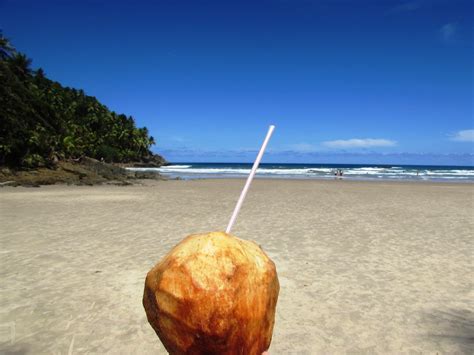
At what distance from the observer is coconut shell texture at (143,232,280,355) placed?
137 cm

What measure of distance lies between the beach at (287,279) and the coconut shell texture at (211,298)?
2947mm

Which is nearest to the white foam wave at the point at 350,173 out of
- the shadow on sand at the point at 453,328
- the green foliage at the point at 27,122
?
the green foliage at the point at 27,122

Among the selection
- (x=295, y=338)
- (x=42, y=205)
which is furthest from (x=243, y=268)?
(x=42, y=205)

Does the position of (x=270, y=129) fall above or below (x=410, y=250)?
above

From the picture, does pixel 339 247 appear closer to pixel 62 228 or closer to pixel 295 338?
pixel 295 338

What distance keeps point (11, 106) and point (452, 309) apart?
29052 mm

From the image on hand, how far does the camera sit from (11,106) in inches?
1035

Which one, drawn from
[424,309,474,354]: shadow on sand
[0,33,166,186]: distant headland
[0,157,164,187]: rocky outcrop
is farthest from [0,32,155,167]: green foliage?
[424,309,474,354]: shadow on sand

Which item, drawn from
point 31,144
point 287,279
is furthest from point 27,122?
point 287,279

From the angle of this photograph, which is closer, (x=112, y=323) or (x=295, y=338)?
(x=295, y=338)

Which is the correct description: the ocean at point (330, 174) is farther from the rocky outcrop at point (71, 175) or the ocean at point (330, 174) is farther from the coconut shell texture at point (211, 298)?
the coconut shell texture at point (211, 298)

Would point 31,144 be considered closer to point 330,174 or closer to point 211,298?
point 211,298

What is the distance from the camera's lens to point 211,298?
53.6 inches

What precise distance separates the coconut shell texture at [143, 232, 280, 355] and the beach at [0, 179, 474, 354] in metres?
2.95
